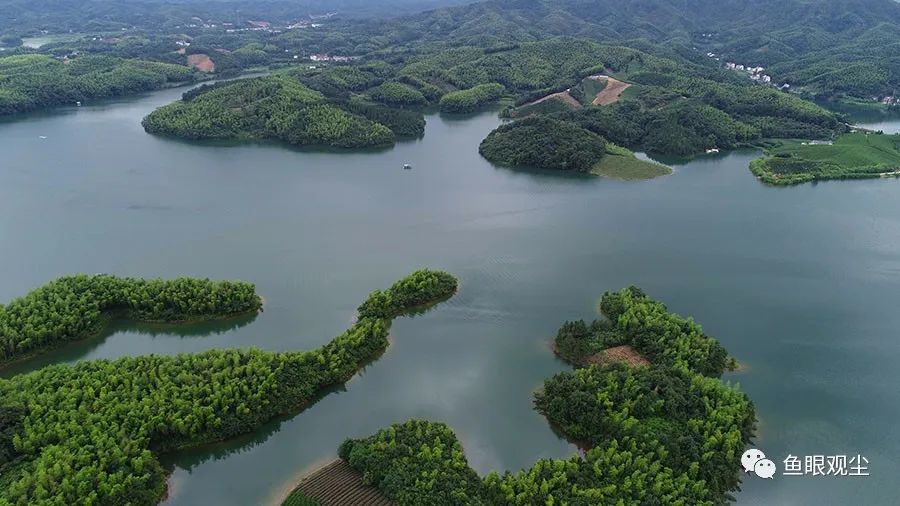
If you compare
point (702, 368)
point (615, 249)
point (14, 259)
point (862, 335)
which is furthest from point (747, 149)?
point (14, 259)

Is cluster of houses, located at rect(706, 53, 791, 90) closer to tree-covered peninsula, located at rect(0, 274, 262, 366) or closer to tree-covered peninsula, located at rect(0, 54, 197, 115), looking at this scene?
tree-covered peninsula, located at rect(0, 274, 262, 366)

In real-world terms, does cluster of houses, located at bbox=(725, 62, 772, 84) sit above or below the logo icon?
above

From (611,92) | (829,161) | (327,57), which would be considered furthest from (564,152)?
(327,57)

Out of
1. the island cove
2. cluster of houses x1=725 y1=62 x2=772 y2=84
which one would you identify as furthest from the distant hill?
the island cove

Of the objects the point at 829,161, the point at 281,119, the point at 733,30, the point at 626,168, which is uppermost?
the point at 733,30

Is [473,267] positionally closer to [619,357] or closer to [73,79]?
[619,357]

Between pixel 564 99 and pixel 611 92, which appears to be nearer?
pixel 564 99
